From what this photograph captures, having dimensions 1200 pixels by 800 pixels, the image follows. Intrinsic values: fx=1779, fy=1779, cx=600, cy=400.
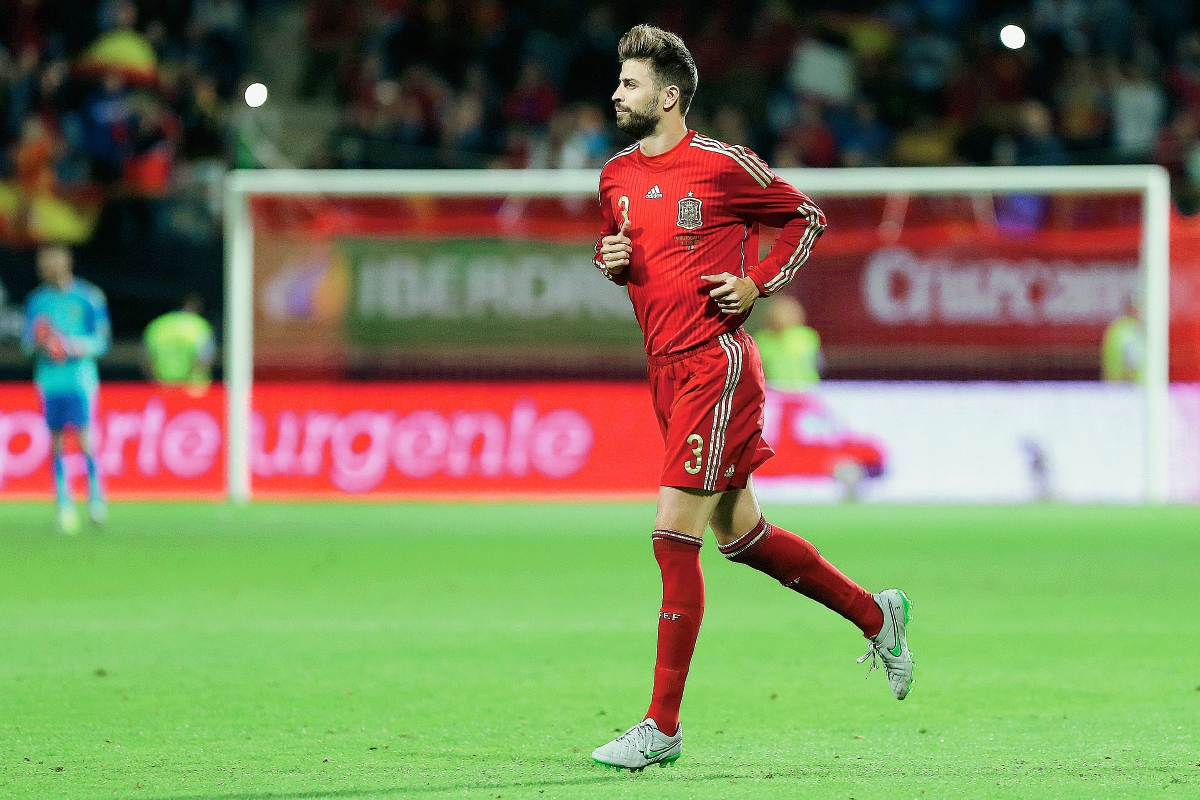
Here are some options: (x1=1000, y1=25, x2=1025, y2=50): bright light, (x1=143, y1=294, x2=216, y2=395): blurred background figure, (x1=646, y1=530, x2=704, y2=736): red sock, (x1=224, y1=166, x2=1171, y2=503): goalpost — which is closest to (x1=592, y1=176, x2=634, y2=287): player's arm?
(x1=646, y1=530, x2=704, y2=736): red sock

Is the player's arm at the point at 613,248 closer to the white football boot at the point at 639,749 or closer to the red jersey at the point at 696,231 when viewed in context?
the red jersey at the point at 696,231

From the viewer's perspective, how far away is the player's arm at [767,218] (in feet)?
16.5

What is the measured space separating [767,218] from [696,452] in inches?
29.1

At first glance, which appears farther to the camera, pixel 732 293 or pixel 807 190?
pixel 807 190

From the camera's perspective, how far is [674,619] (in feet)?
16.3

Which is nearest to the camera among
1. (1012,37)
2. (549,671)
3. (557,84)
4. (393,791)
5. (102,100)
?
(393,791)

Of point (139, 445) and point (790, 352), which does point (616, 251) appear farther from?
point (139, 445)

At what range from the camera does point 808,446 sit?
16.1m

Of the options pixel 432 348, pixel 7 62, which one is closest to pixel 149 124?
pixel 7 62

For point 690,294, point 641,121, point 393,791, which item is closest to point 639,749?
point 393,791

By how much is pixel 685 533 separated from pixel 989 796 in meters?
1.12

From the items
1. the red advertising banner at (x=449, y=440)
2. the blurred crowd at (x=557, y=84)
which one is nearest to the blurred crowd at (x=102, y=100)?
the blurred crowd at (x=557, y=84)

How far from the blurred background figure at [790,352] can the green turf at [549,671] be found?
12.7 ft

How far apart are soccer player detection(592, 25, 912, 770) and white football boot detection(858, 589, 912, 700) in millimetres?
372
